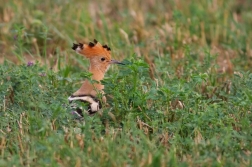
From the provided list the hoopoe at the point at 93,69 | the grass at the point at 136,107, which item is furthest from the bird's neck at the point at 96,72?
the grass at the point at 136,107

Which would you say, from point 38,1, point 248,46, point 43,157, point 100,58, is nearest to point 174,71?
point 100,58

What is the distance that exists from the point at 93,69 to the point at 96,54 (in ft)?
0.39

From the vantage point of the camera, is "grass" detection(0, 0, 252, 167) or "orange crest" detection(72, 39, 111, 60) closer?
"grass" detection(0, 0, 252, 167)

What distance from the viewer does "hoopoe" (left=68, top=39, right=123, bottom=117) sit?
4.70 metres

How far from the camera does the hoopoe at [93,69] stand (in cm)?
470

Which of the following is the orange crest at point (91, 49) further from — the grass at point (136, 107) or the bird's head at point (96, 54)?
the grass at point (136, 107)

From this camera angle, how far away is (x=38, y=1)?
24.5 ft

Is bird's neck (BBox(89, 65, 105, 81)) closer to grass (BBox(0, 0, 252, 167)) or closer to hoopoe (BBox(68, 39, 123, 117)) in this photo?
hoopoe (BBox(68, 39, 123, 117))

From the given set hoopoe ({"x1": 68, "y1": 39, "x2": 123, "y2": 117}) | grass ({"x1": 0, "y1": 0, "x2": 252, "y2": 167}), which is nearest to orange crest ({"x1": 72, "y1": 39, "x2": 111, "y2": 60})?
hoopoe ({"x1": 68, "y1": 39, "x2": 123, "y2": 117})

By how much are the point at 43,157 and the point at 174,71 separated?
1.90 m

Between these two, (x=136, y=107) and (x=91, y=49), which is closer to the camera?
(x=136, y=107)

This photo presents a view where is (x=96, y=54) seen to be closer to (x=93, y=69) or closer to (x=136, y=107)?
(x=93, y=69)

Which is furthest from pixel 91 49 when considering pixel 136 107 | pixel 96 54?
pixel 136 107

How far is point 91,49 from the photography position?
499 centimetres
